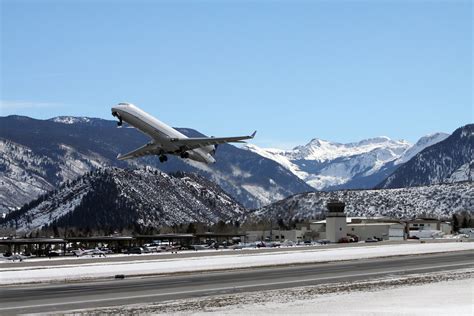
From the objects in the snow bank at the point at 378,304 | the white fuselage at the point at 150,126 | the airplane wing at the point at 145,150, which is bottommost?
the snow bank at the point at 378,304

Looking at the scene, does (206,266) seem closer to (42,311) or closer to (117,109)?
(117,109)

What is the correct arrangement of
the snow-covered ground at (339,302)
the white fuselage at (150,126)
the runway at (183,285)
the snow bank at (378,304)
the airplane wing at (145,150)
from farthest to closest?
1. the airplane wing at (145,150)
2. the white fuselage at (150,126)
3. the runway at (183,285)
4. the snow-covered ground at (339,302)
5. the snow bank at (378,304)

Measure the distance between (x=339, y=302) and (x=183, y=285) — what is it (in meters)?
21.6

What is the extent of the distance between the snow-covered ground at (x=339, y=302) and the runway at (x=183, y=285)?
4.04m

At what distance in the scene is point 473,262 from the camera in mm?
103625

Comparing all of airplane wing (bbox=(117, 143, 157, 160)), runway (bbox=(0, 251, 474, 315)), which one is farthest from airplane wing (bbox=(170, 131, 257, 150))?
runway (bbox=(0, 251, 474, 315))

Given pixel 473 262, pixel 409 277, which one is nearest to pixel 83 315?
pixel 409 277

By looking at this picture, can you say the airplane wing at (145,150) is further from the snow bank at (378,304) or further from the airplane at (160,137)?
the snow bank at (378,304)

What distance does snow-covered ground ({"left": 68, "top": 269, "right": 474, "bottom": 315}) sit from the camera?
2009 inches

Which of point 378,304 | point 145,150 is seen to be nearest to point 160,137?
point 145,150

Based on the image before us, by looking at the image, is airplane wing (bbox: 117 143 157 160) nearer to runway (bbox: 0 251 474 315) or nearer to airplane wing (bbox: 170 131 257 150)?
airplane wing (bbox: 170 131 257 150)

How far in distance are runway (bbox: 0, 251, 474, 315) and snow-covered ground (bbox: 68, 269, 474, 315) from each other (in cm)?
404

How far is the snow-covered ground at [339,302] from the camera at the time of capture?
51.0 metres

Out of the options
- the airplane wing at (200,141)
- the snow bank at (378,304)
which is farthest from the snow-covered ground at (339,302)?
the airplane wing at (200,141)
